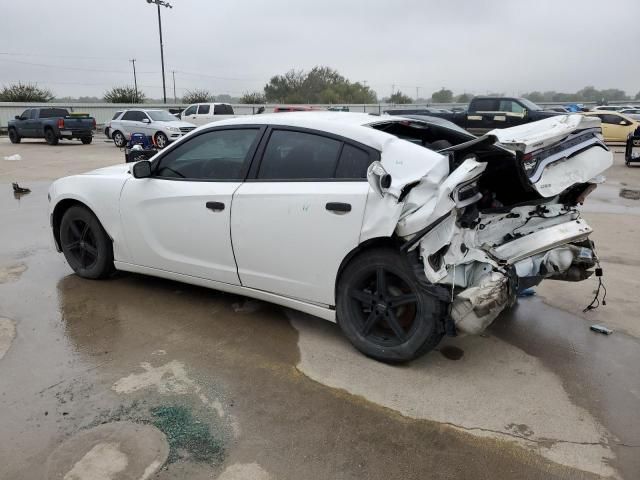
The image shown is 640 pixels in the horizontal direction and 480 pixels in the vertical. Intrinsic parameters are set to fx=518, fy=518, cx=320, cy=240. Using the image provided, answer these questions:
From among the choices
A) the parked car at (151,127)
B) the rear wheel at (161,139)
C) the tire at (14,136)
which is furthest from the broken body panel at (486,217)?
the tire at (14,136)

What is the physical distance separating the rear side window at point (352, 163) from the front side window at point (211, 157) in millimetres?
822

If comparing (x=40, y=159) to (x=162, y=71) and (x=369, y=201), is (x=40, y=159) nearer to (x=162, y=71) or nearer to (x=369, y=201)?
(x=369, y=201)

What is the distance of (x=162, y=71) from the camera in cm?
4547

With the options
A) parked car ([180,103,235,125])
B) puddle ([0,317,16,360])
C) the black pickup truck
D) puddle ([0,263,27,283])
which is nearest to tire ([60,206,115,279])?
puddle ([0,263,27,283])

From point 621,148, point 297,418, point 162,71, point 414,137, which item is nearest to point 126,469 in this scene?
point 297,418

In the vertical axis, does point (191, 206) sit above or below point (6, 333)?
above

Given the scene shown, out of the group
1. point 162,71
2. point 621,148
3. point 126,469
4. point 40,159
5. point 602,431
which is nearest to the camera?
point 126,469

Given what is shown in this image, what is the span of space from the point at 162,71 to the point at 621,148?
123 feet

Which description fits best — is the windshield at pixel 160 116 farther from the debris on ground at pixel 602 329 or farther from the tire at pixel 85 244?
the debris on ground at pixel 602 329

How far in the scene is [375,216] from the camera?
3.18 meters

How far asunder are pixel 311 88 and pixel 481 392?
6077 centimetres

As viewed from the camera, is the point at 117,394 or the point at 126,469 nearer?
the point at 126,469

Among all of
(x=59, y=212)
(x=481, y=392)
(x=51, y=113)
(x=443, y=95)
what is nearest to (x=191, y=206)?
(x=59, y=212)

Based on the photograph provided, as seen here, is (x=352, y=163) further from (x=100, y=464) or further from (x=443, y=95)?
(x=443, y=95)
